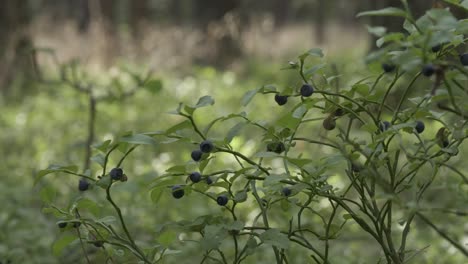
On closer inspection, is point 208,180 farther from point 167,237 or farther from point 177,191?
point 167,237

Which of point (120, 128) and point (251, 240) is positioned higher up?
point (251, 240)

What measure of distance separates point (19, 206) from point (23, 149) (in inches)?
77.1

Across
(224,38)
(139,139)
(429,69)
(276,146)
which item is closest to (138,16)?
(224,38)

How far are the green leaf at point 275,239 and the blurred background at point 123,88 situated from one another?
0.30 m

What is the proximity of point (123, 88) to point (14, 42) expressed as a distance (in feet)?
10.0

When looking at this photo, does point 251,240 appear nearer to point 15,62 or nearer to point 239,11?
point 15,62

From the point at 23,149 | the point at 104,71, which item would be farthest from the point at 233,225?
the point at 104,71

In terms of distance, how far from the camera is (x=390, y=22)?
598 centimetres

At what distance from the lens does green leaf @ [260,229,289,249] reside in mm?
1413

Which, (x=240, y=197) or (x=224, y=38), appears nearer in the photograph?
(x=240, y=197)

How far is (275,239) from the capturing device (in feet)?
4.72

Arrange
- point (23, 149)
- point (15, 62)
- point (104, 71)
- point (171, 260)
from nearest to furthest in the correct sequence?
point (171, 260) → point (23, 149) → point (15, 62) → point (104, 71)

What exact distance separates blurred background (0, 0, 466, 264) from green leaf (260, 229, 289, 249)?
30cm

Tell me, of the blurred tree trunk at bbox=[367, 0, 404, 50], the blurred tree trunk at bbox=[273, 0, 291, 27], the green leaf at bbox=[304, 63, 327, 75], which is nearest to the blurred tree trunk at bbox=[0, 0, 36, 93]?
the blurred tree trunk at bbox=[367, 0, 404, 50]
